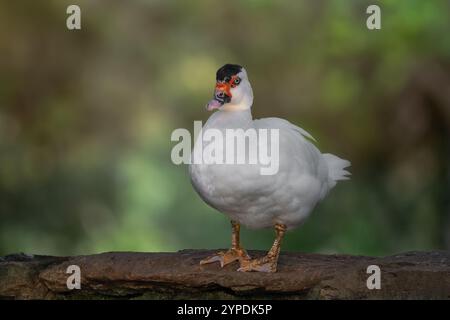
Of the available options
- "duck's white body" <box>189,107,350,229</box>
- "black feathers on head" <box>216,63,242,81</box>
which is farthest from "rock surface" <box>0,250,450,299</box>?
"black feathers on head" <box>216,63,242,81</box>

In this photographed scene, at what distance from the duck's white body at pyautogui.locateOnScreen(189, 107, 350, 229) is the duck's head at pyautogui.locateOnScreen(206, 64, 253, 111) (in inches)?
1.3

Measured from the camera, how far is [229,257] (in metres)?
4.61

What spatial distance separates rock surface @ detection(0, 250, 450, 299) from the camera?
4.34 metres

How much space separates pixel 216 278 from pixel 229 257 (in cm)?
19

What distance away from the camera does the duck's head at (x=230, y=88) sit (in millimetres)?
4311

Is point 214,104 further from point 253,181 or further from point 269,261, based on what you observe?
point 269,261

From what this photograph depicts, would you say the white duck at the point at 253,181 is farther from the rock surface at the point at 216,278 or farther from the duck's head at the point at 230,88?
the rock surface at the point at 216,278

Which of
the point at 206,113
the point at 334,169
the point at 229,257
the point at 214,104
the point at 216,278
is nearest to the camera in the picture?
the point at 214,104

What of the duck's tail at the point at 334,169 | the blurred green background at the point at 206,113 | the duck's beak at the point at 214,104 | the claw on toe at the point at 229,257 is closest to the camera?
the duck's beak at the point at 214,104

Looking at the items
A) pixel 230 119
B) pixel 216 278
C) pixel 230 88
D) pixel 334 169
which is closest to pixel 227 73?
pixel 230 88

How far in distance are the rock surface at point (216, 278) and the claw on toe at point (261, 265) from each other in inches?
1.7

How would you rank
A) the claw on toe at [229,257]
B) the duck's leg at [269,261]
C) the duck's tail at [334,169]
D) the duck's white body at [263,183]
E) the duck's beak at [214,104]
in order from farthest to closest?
1. the duck's tail at [334,169]
2. the claw on toe at [229,257]
3. the duck's leg at [269,261]
4. the duck's beak at [214,104]
5. the duck's white body at [263,183]

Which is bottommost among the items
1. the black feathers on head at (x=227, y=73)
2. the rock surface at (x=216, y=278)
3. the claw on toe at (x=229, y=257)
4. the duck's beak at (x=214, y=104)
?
the rock surface at (x=216, y=278)

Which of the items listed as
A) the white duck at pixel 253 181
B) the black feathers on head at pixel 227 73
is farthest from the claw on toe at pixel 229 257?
the black feathers on head at pixel 227 73
